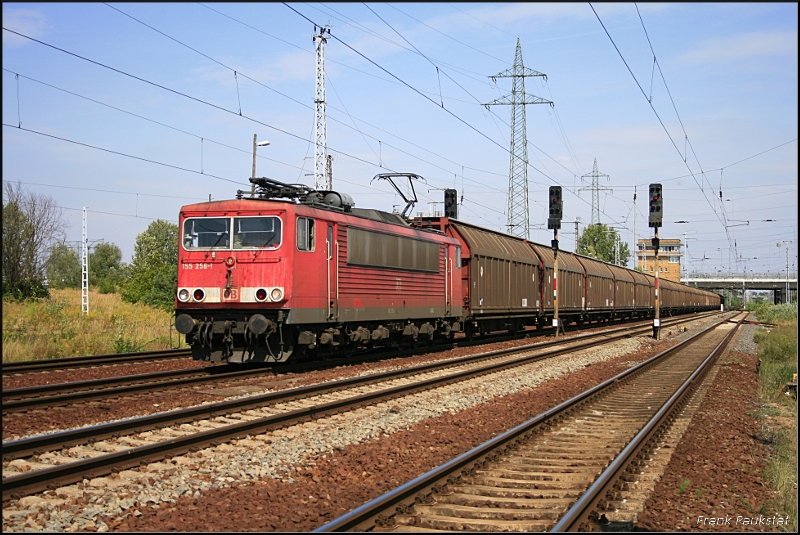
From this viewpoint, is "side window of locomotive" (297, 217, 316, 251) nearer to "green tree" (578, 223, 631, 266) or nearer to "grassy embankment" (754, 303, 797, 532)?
"grassy embankment" (754, 303, 797, 532)

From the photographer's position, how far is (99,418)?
10.0m

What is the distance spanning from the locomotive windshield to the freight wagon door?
155 centimetres

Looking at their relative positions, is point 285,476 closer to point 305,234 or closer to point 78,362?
point 305,234

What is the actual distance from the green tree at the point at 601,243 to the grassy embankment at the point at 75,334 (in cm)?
8444

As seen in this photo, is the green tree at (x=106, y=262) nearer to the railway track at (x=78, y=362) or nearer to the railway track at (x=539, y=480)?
the railway track at (x=78, y=362)

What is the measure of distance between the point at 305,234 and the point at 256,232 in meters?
1.01

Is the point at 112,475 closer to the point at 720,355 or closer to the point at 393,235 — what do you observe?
the point at 393,235

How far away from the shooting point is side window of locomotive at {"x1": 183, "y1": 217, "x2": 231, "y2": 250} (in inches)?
594

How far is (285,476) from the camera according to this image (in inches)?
301

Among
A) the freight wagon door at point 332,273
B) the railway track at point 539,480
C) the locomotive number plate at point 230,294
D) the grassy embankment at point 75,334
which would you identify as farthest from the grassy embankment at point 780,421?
the grassy embankment at point 75,334

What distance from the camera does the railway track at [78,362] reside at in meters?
15.5

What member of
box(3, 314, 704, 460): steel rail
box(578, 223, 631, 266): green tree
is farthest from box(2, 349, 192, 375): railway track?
box(578, 223, 631, 266): green tree

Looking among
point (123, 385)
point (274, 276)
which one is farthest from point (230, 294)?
point (123, 385)

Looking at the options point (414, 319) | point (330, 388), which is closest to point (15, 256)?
point (414, 319)
